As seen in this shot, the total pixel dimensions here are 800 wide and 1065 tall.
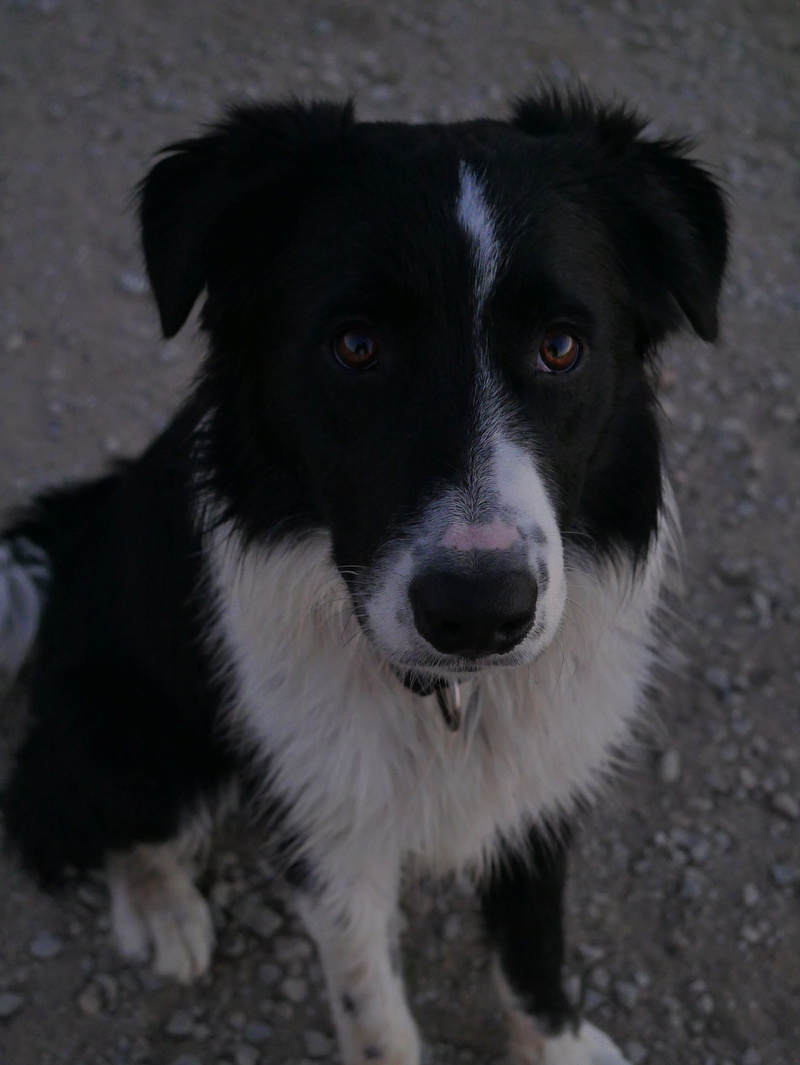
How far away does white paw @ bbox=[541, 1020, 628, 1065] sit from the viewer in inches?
103

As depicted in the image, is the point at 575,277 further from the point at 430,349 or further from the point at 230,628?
the point at 230,628

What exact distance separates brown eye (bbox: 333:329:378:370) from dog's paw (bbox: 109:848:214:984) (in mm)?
1721

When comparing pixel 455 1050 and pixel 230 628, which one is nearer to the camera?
pixel 230 628

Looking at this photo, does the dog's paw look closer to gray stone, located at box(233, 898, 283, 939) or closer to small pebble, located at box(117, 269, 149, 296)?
gray stone, located at box(233, 898, 283, 939)

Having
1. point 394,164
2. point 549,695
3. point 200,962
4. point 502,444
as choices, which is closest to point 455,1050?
point 200,962

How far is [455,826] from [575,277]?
1272 mm

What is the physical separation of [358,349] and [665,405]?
2.70 m

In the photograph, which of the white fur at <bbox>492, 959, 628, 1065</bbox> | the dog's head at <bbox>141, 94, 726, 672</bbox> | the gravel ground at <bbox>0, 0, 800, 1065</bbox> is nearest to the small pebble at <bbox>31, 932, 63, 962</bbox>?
the gravel ground at <bbox>0, 0, 800, 1065</bbox>

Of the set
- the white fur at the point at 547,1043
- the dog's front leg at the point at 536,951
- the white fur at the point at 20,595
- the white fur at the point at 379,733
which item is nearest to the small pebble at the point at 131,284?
the white fur at the point at 20,595

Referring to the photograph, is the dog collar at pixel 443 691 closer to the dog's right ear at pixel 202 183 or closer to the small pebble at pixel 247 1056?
the dog's right ear at pixel 202 183

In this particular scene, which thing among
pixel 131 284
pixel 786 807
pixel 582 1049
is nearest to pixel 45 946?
pixel 582 1049

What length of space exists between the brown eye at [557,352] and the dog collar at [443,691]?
68 cm

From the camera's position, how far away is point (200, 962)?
2.81 metres

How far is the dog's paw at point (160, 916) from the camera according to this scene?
9.20 feet
